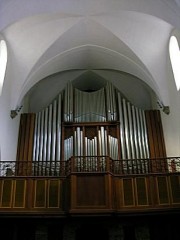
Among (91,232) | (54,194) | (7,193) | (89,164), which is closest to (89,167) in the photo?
(89,164)

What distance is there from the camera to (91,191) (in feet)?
36.6

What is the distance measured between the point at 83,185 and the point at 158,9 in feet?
21.4

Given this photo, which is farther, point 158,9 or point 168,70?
point 168,70

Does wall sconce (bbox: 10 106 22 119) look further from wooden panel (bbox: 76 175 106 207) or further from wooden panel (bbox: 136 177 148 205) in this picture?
wooden panel (bbox: 136 177 148 205)

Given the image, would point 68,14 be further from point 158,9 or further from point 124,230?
point 124,230

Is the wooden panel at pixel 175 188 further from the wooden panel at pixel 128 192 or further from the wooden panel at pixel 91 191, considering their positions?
the wooden panel at pixel 91 191

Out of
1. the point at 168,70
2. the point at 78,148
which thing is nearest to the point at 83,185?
the point at 78,148

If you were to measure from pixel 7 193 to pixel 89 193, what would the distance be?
112 inches

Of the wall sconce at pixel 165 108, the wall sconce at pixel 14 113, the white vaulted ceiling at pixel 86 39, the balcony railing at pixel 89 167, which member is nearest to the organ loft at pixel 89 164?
the balcony railing at pixel 89 167

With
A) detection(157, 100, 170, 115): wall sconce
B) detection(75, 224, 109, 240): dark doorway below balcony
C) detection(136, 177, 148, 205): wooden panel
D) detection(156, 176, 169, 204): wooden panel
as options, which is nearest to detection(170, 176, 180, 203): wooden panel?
detection(156, 176, 169, 204): wooden panel

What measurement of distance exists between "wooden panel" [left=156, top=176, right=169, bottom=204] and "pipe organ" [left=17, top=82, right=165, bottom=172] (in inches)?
75.1

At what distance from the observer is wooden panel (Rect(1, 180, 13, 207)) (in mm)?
11333

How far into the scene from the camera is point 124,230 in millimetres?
12422

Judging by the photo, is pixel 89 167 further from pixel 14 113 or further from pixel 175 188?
pixel 14 113
